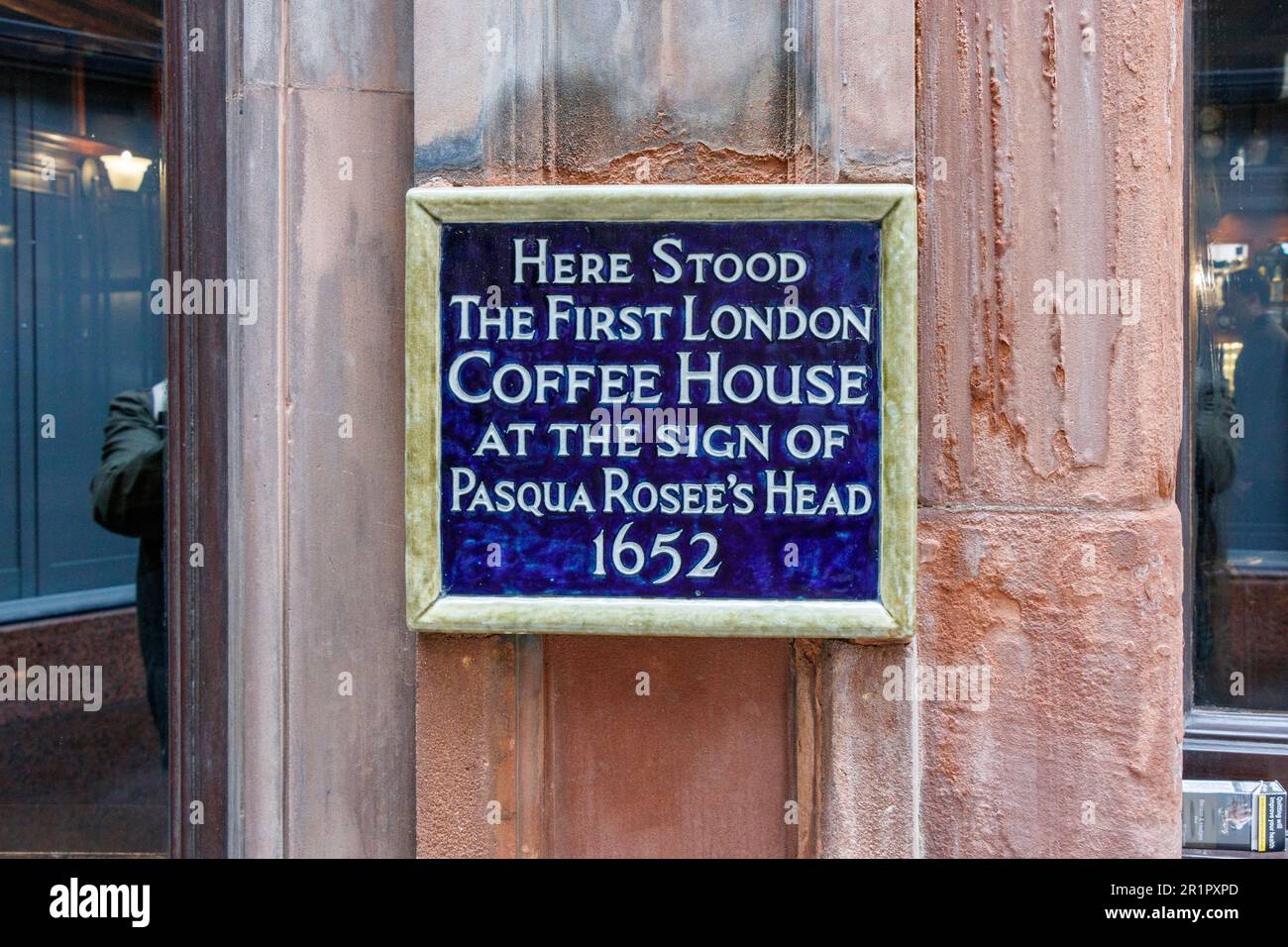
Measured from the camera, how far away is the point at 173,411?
8.81ft

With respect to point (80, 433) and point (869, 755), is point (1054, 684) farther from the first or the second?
point (80, 433)

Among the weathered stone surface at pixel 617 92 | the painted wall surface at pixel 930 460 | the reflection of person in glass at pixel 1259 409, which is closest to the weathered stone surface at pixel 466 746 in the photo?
the painted wall surface at pixel 930 460

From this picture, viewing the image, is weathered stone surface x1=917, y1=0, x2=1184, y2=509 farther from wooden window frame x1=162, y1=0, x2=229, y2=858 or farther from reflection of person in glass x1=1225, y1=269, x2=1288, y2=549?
wooden window frame x1=162, y1=0, x2=229, y2=858

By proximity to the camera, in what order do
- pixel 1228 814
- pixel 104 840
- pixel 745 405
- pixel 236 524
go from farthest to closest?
1. pixel 104 840
2. pixel 1228 814
3. pixel 236 524
4. pixel 745 405

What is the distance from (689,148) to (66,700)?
147 inches

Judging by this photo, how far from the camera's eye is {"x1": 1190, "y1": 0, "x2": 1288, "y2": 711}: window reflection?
3.15 metres

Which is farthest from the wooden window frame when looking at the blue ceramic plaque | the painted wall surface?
the blue ceramic plaque

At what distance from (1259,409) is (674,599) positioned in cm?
246

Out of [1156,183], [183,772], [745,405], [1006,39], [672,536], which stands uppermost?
[1006,39]

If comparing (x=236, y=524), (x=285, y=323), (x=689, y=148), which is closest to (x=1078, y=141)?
(x=689, y=148)

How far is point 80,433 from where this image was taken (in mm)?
4387

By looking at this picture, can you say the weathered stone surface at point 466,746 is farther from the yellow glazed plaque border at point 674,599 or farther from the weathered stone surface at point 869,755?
the weathered stone surface at point 869,755

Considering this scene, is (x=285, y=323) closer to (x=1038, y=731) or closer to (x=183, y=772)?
(x=183, y=772)

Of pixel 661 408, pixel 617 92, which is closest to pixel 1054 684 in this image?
pixel 661 408
